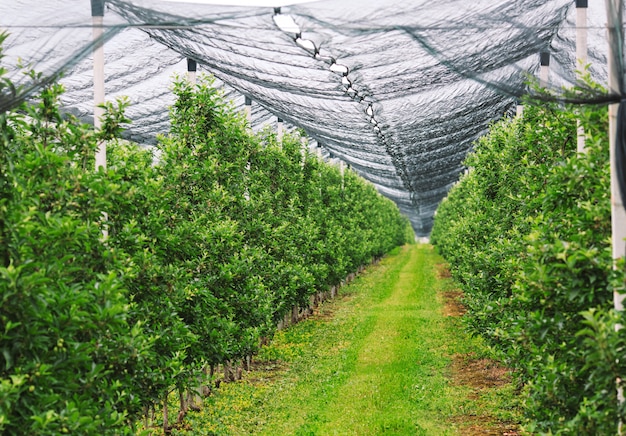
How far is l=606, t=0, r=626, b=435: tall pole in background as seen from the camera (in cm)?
476

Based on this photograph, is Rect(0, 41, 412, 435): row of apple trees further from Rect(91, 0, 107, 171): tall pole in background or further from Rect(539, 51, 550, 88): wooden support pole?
Rect(539, 51, 550, 88): wooden support pole

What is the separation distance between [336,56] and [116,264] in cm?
484

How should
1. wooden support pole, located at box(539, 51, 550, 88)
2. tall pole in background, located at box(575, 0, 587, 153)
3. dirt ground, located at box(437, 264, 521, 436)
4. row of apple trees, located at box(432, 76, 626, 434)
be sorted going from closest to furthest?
1. row of apple trees, located at box(432, 76, 626, 434)
2. tall pole in background, located at box(575, 0, 587, 153)
3. dirt ground, located at box(437, 264, 521, 436)
4. wooden support pole, located at box(539, 51, 550, 88)

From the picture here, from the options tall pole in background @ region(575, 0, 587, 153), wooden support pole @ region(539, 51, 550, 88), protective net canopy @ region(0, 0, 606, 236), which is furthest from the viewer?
wooden support pole @ region(539, 51, 550, 88)

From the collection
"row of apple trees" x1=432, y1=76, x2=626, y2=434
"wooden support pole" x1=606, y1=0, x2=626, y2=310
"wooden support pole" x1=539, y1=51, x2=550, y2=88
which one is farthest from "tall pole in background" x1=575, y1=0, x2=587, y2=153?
"wooden support pole" x1=539, y1=51, x2=550, y2=88

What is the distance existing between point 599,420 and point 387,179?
22.5 m

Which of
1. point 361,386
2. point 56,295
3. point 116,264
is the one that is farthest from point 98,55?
point 361,386

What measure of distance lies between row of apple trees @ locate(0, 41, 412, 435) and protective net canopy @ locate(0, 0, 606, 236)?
2.24 ft

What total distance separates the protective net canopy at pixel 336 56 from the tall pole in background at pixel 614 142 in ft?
2.48

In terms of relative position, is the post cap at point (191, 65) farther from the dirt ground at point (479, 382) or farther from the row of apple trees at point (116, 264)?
the dirt ground at point (479, 382)

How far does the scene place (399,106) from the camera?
1273cm

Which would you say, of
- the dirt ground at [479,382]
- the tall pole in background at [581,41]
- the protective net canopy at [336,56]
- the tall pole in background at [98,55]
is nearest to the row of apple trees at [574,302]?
the tall pole in background at [581,41]

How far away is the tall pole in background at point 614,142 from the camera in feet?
15.6

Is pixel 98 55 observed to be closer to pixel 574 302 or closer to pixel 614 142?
pixel 614 142
